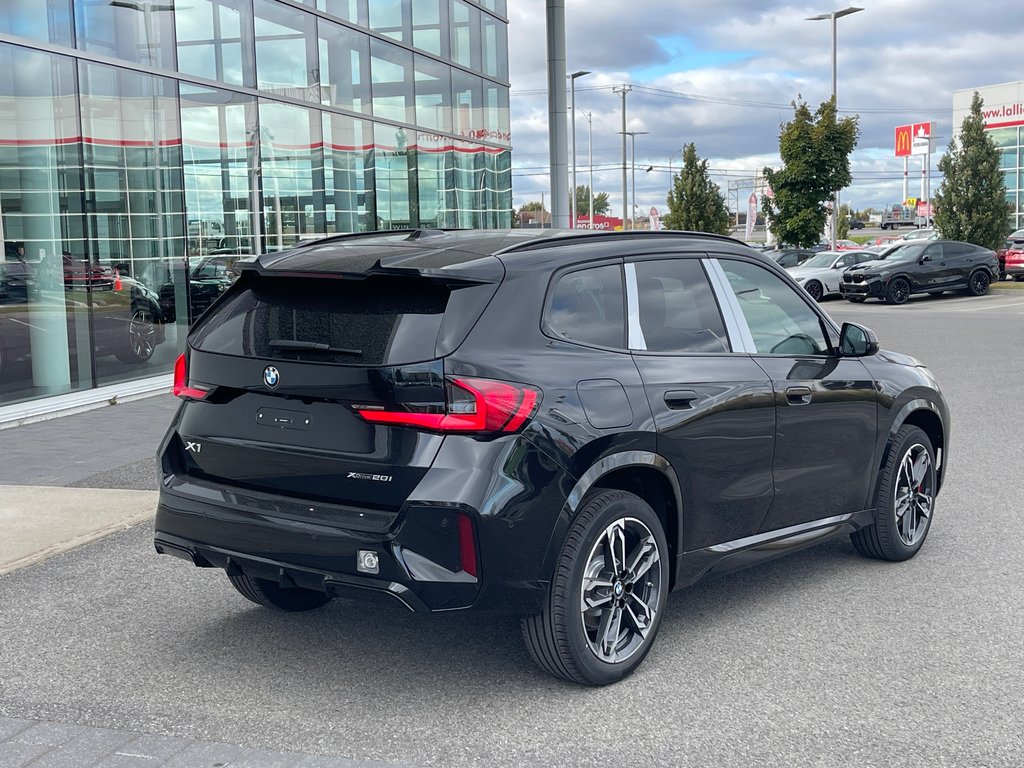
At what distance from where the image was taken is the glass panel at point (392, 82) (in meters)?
20.3

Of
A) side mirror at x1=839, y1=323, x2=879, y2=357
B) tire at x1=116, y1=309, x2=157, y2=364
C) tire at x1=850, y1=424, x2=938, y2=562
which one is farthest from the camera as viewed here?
tire at x1=116, y1=309, x2=157, y2=364

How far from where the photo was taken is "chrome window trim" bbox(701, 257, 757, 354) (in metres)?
5.18

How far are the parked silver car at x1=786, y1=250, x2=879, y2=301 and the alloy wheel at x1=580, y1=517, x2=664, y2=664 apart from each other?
2980 cm

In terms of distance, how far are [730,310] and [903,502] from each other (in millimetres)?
1696

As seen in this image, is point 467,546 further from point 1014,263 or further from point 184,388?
point 1014,263

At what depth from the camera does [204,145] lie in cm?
1581

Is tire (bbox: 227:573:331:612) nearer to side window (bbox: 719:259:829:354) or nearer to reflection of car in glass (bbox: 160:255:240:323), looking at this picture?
side window (bbox: 719:259:829:354)

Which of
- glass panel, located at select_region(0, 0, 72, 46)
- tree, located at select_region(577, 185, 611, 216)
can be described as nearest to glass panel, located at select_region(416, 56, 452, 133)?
glass panel, located at select_region(0, 0, 72, 46)

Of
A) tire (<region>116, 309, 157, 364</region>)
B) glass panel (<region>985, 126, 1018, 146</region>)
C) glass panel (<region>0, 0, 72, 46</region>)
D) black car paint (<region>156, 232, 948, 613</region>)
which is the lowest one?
tire (<region>116, 309, 157, 364</region>)

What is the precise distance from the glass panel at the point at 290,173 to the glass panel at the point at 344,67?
697 millimetres

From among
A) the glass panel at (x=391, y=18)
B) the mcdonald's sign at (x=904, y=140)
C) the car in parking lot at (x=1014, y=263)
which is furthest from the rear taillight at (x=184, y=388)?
the mcdonald's sign at (x=904, y=140)

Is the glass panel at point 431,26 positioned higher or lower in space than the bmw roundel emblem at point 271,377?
higher

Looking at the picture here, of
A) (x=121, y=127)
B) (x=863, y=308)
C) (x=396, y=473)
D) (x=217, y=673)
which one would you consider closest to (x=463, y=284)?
(x=396, y=473)

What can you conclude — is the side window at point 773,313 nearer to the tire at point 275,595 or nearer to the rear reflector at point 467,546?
the rear reflector at point 467,546
